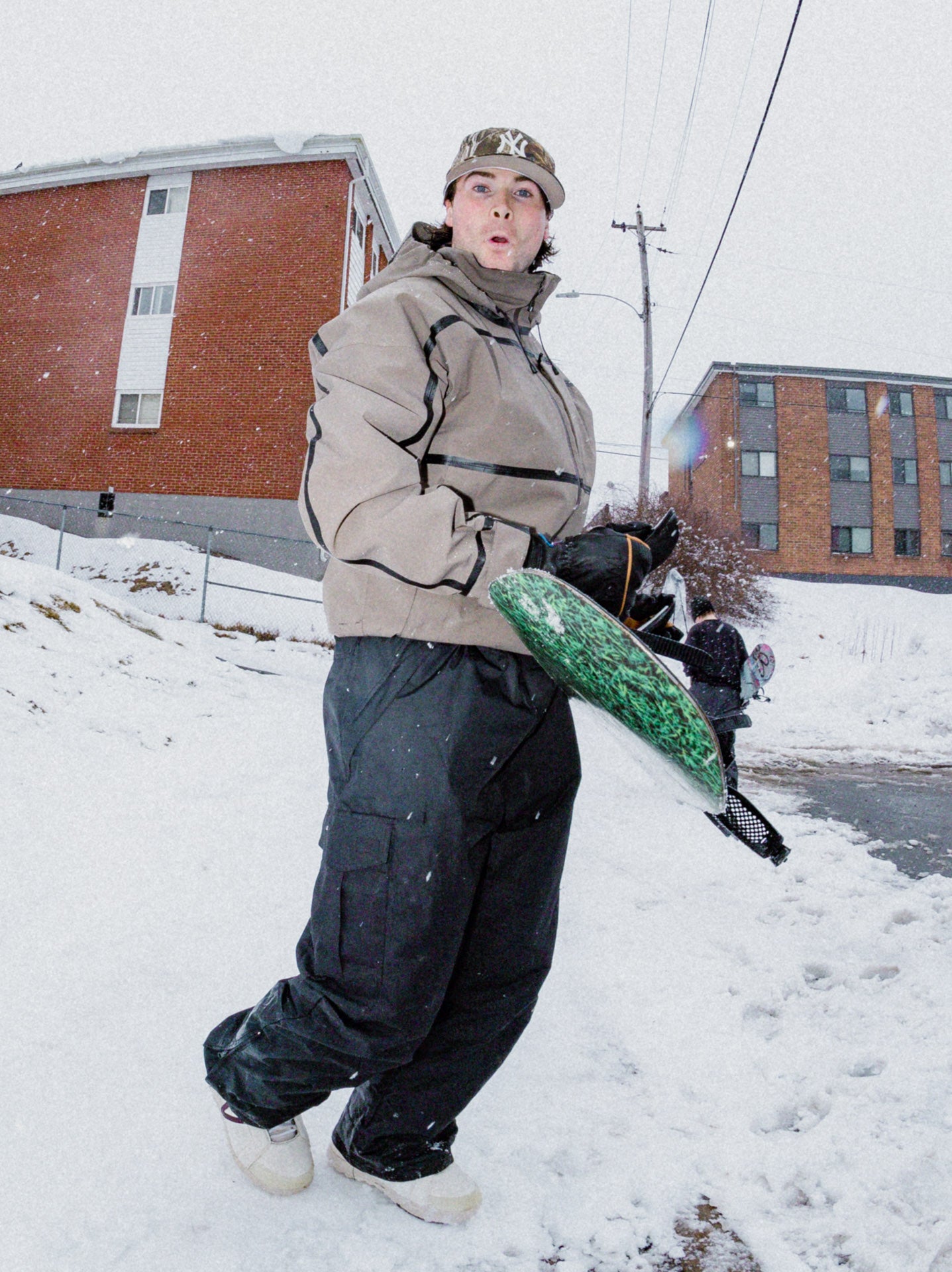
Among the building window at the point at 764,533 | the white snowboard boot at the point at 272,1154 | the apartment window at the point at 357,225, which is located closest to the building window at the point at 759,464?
the building window at the point at 764,533

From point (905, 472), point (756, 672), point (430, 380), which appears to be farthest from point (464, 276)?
point (905, 472)

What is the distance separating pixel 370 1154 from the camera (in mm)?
1609

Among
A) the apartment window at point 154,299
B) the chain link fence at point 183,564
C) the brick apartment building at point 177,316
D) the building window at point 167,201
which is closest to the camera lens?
the chain link fence at point 183,564

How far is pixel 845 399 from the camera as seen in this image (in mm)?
34000

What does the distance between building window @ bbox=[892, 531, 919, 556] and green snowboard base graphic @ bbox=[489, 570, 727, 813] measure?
3630cm

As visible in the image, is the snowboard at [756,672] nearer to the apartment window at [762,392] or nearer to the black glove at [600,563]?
the black glove at [600,563]

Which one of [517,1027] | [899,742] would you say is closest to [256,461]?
[899,742]

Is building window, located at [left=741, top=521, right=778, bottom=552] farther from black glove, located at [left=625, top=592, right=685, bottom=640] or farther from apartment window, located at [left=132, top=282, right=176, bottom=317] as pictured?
black glove, located at [left=625, top=592, right=685, bottom=640]

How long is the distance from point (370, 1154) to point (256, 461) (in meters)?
16.2

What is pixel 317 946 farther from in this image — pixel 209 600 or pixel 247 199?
pixel 247 199

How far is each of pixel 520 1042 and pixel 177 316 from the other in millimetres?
18578

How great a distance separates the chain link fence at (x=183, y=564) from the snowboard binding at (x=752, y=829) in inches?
371

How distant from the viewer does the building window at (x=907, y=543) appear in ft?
109

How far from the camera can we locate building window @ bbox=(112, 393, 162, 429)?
57.0ft
